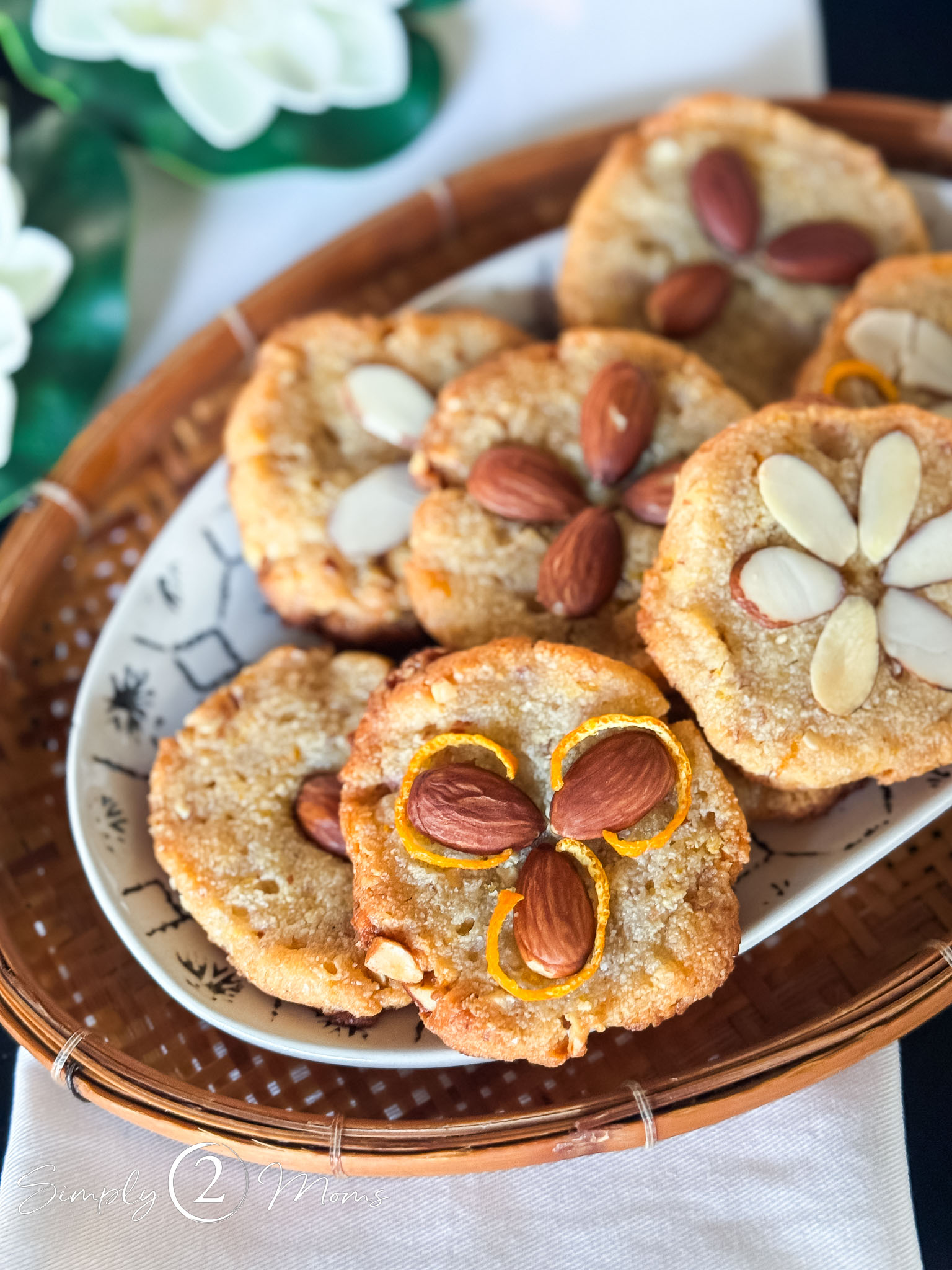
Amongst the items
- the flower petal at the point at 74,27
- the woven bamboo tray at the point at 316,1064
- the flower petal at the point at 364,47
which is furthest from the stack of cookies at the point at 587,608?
the flower petal at the point at 74,27

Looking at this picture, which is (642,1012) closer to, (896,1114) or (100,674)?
(896,1114)

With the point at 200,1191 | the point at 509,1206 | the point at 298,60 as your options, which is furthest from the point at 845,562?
the point at 298,60

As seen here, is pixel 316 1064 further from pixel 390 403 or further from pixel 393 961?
pixel 390 403

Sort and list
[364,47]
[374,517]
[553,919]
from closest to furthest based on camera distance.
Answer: [553,919]
[374,517]
[364,47]

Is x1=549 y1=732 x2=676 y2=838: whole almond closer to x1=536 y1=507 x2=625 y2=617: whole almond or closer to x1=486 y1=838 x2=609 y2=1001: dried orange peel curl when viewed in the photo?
x1=486 y1=838 x2=609 y2=1001: dried orange peel curl

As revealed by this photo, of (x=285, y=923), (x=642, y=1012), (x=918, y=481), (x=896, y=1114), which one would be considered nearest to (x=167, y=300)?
(x=285, y=923)

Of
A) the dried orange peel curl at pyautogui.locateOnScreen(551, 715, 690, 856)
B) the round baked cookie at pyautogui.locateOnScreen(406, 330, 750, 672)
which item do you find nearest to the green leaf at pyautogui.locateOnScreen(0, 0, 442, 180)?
the round baked cookie at pyautogui.locateOnScreen(406, 330, 750, 672)
